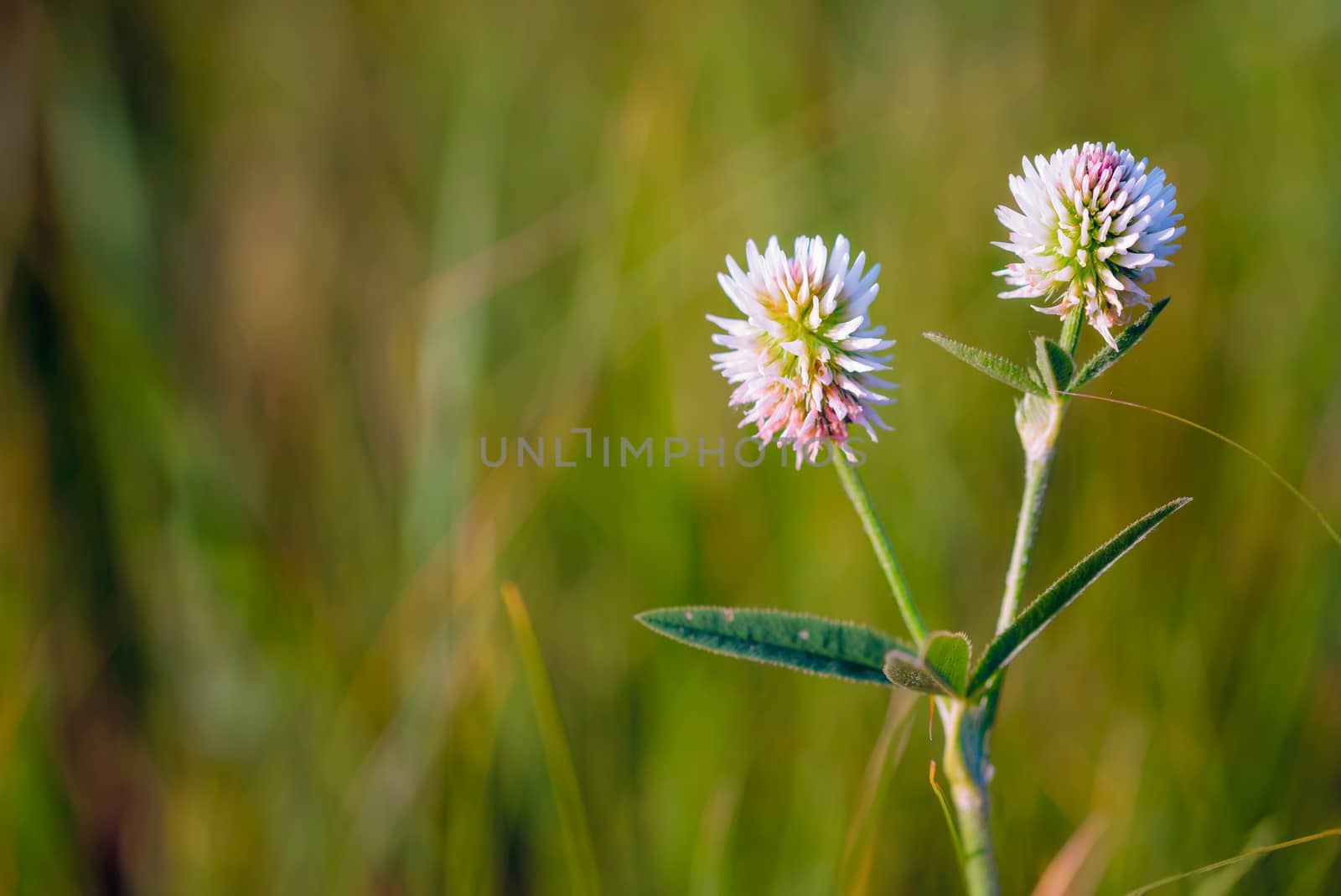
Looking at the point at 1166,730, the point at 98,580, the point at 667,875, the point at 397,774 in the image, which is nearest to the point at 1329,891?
the point at 1166,730

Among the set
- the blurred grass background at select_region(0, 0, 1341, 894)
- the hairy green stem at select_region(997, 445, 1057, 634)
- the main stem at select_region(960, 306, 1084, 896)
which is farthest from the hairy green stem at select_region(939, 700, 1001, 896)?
the blurred grass background at select_region(0, 0, 1341, 894)

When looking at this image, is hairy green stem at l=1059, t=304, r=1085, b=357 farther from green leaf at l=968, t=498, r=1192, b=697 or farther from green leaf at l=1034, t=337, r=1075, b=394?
green leaf at l=968, t=498, r=1192, b=697

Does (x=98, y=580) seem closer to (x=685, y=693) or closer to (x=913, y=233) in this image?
(x=685, y=693)

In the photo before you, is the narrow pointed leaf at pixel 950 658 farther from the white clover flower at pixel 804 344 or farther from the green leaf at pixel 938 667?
the white clover flower at pixel 804 344

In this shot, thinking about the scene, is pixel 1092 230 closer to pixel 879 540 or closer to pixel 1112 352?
pixel 1112 352

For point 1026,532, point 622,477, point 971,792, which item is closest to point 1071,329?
point 1026,532

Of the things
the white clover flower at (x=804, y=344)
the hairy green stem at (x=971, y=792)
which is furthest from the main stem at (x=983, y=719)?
the white clover flower at (x=804, y=344)
